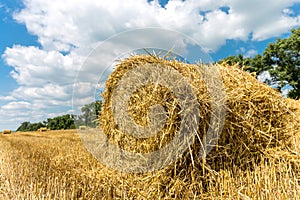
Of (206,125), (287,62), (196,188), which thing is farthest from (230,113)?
(287,62)

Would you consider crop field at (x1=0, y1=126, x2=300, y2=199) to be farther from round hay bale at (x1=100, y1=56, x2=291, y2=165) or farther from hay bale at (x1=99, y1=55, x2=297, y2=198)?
round hay bale at (x1=100, y1=56, x2=291, y2=165)

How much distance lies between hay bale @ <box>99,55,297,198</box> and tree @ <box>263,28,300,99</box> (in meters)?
22.2

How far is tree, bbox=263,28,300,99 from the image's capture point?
22.8 m

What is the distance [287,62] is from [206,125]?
25.4 meters

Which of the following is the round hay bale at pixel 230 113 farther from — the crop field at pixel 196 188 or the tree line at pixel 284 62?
the tree line at pixel 284 62

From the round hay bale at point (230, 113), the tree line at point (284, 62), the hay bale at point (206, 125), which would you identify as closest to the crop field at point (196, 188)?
the hay bale at point (206, 125)

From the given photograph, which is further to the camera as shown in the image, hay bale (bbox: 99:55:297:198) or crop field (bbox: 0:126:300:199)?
hay bale (bbox: 99:55:297:198)

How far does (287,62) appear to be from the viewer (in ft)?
78.9

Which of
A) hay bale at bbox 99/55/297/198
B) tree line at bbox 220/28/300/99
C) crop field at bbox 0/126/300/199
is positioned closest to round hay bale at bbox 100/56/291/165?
hay bale at bbox 99/55/297/198

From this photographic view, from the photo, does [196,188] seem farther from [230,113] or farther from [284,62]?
[284,62]

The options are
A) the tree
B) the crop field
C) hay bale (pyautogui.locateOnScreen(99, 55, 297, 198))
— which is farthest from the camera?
the tree

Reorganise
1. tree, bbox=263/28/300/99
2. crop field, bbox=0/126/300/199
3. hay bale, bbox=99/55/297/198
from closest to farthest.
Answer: crop field, bbox=0/126/300/199
hay bale, bbox=99/55/297/198
tree, bbox=263/28/300/99

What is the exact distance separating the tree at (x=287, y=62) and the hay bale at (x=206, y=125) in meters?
22.2

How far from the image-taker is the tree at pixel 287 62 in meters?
22.8
